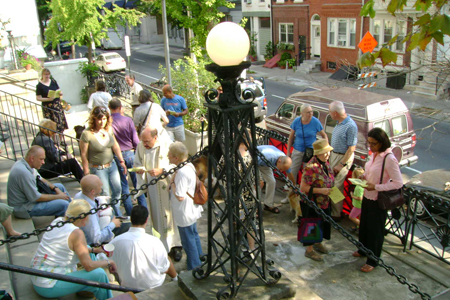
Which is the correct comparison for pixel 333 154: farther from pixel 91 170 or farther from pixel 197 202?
pixel 91 170

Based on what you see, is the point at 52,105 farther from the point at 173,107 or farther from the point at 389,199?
the point at 389,199

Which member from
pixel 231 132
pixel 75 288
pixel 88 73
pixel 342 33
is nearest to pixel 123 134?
pixel 75 288

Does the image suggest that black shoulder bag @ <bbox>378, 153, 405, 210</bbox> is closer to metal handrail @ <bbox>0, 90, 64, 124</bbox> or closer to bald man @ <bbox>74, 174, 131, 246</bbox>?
bald man @ <bbox>74, 174, 131, 246</bbox>

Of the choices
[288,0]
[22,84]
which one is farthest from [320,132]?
[288,0]

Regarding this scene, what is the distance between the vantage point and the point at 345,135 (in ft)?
22.0

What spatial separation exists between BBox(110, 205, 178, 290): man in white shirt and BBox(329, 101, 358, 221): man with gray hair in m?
3.43

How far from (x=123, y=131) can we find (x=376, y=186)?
13.7 ft

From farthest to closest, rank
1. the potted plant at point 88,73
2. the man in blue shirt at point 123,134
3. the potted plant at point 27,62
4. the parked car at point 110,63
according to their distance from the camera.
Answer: the parked car at point 110,63 → the potted plant at point 88,73 → the potted plant at point 27,62 → the man in blue shirt at point 123,134

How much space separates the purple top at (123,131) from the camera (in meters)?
6.96

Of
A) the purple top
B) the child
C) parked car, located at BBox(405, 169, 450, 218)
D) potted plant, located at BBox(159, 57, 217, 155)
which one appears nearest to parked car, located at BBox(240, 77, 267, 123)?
potted plant, located at BBox(159, 57, 217, 155)

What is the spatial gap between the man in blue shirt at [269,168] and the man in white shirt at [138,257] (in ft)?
8.01

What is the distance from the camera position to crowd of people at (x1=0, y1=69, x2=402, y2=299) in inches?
168

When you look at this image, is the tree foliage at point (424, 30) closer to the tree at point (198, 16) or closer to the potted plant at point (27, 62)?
the tree at point (198, 16)

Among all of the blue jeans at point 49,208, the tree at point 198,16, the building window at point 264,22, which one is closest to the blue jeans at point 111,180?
the blue jeans at point 49,208
